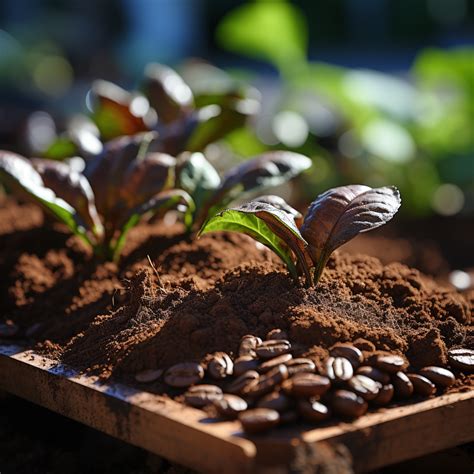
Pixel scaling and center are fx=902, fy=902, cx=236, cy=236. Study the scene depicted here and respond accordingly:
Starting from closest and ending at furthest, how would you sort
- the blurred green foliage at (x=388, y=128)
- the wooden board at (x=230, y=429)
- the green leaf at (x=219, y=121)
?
the wooden board at (x=230, y=429) → the green leaf at (x=219, y=121) → the blurred green foliage at (x=388, y=128)

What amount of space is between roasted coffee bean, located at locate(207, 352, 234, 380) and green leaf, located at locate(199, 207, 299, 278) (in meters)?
0.24

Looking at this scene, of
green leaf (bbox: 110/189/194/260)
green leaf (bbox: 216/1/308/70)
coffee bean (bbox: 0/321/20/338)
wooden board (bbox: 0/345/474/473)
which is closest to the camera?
wooden board (bbox: 0/345/474/473)

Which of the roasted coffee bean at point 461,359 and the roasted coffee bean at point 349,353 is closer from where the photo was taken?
the roasted coffee bean at point 349,353

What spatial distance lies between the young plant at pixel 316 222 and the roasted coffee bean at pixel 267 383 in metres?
0.28

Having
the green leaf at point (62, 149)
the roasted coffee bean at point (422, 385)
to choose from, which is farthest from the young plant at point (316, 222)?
the green leaf at point (62, 149)

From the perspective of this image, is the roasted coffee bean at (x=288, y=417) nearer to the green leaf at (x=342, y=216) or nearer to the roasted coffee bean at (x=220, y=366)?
the roasted coffee bean at (x=220, y=366)

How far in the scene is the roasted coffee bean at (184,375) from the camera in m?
1.39

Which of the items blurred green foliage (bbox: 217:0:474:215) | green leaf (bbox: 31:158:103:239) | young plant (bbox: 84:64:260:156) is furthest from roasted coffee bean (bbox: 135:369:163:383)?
blurred green foliage (bbox: 217:0:474:215)

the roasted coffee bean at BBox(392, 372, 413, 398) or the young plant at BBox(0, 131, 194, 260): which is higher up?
the young plant at BBox(0, 131, 194, 260)

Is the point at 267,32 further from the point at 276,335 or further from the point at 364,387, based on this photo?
the point at 364,387

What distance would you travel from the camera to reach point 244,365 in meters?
1.38

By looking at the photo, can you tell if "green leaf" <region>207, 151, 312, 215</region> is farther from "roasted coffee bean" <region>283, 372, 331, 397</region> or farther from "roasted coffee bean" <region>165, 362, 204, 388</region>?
"roasted coffee bean" <region>283, 372, 331, 397</region>

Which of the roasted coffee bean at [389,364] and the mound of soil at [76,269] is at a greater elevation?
the roasted coffee bean at [389,364]

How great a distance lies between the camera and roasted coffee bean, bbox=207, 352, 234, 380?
1382 mm
